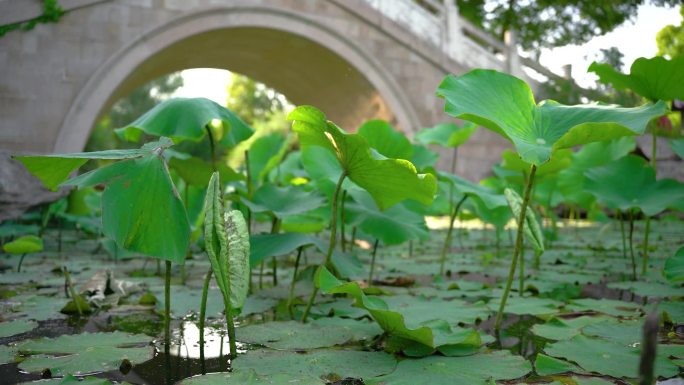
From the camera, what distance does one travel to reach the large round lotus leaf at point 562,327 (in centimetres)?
139

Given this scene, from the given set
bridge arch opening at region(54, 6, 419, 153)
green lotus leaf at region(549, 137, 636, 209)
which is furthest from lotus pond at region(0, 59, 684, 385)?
bridge arch opening at region(54, 6, 419, 153)

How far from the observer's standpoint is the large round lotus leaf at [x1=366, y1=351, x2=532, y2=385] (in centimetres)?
103

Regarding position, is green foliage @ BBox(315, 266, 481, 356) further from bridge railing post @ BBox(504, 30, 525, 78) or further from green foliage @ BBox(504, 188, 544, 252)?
bridge railing post @ BBox(504, 30, 525, 78)

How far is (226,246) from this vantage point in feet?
3.46

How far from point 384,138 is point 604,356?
1129 mm

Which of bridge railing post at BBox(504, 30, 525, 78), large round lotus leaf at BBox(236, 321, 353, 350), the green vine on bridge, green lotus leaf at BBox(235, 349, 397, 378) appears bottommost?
green lotus leaf at BBox(235, 349, 397, 378)

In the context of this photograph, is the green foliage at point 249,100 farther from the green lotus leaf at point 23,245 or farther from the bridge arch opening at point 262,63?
the green lotus leaf at point 23,245

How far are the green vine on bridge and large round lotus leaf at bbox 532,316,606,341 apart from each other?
585 centimetres

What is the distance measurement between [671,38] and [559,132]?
16.5 metres

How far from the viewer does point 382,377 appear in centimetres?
106

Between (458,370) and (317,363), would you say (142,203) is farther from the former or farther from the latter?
(458,370)

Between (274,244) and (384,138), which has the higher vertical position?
(384,138)

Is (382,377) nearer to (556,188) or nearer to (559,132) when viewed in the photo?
(559,132)

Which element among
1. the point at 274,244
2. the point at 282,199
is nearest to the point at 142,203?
the point at 274,244
